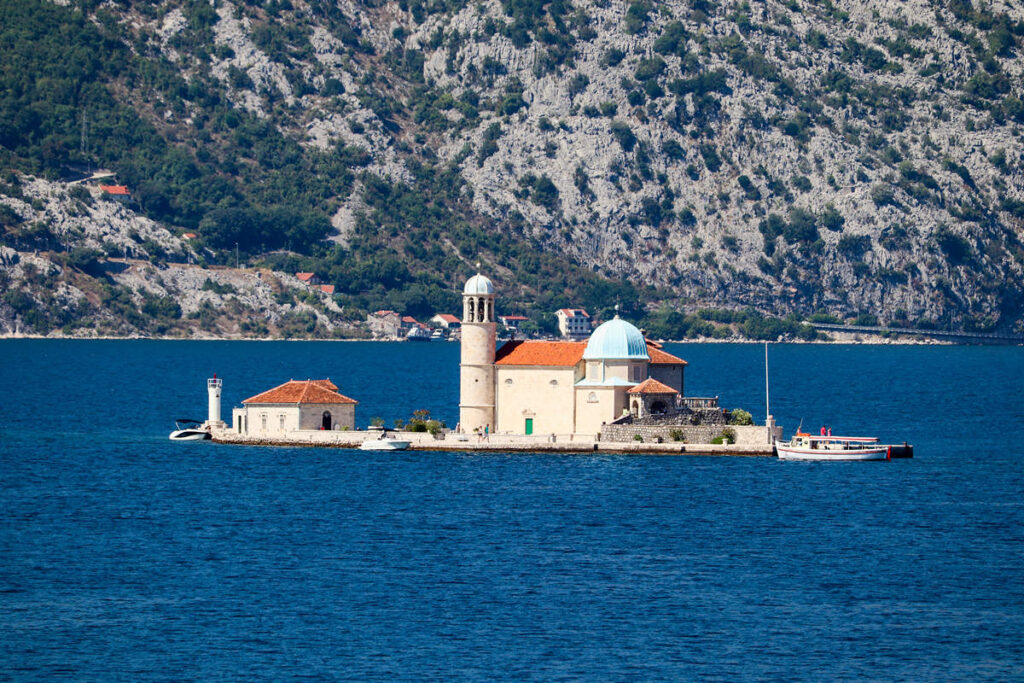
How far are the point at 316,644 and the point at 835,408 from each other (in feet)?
311

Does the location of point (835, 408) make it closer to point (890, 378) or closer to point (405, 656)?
point (890, 378)

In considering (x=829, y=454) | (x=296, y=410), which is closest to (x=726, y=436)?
(x=829, y=454)

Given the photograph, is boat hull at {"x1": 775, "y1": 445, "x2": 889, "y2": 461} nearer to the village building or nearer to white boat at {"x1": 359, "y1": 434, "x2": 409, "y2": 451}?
white boat at {"x1": 359, "y1": 434, "x2": 409, "y2": 451}

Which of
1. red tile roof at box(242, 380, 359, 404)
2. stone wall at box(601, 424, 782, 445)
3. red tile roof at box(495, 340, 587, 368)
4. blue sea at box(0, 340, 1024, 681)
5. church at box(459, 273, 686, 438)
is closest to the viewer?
blue sea at box(0, 340, 1024, 681)

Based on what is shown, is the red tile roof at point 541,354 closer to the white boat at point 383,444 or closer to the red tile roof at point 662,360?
the red tile roof at point 662,360

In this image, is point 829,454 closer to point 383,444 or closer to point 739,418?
point 739,418

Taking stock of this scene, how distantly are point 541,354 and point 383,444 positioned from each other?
33.8 feet

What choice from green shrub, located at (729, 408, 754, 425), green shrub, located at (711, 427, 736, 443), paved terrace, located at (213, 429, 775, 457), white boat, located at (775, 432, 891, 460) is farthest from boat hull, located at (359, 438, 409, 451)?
white boat, located at (775, 432, 891, 460)

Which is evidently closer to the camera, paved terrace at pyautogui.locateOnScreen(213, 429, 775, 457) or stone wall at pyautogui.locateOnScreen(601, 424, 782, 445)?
paved terrace at pyautogui.locateOnScreen(213, 429, 775, 457)

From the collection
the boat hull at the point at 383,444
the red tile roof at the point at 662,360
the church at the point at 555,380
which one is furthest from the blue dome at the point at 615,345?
the boat hull at the point at 383,444

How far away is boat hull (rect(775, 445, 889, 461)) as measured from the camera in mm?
96688

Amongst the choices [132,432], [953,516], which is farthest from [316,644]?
[132,432]

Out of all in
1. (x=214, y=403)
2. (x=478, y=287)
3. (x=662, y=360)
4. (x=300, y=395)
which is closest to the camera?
(x=300, y=395)

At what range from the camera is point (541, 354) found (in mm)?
100375
